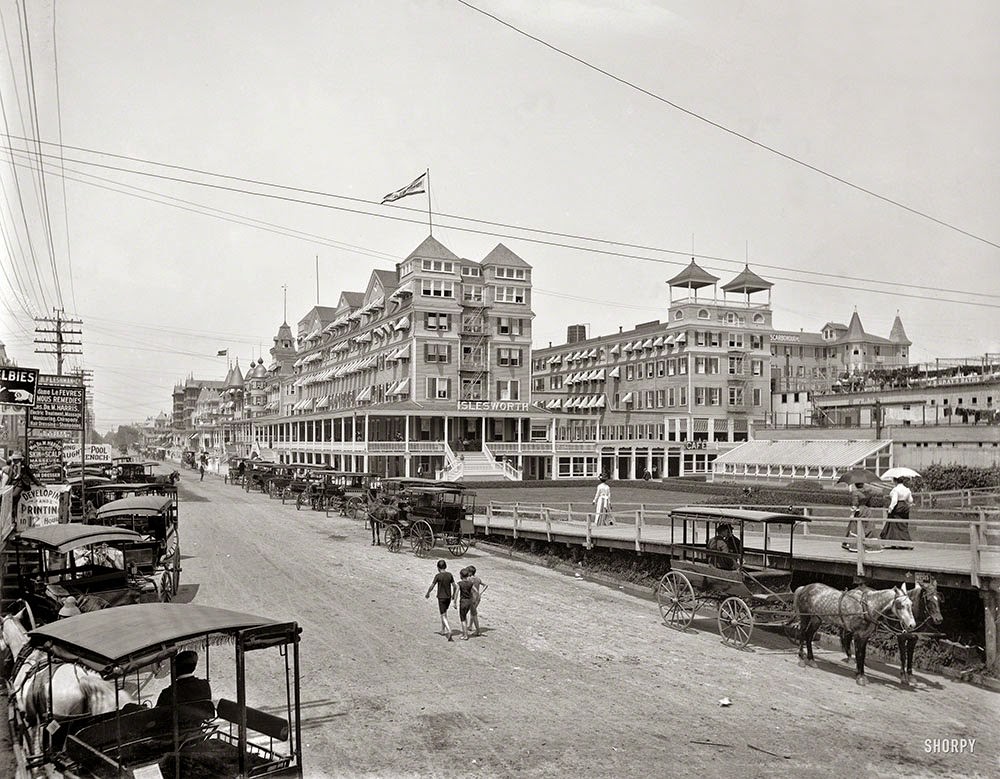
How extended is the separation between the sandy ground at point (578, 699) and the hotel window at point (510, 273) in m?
49.4

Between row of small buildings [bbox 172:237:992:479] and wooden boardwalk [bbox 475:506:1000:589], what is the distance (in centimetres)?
2602

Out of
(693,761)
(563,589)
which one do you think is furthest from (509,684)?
(563,589)

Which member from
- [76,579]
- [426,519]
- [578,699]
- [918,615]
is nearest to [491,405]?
[426,519]

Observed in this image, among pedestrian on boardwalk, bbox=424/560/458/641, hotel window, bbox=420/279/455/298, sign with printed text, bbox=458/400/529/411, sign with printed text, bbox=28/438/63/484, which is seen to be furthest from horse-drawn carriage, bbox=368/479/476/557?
hotel window, bbox=420/279/455/298

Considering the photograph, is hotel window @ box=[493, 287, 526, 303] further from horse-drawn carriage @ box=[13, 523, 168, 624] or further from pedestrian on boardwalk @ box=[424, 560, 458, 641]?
pedestrian on boardwalk @ box=[424, 560, 458, 641]

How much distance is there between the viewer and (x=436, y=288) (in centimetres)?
6425

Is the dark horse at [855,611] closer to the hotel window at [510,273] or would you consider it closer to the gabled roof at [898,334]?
the hotel window at [510,273]

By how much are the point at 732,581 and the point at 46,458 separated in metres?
30.1

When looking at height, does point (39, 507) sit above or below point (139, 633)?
below

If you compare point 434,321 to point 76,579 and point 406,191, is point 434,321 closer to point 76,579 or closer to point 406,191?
point 406,191

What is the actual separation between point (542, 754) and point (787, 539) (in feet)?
42.2

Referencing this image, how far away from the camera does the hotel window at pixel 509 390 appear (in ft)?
220

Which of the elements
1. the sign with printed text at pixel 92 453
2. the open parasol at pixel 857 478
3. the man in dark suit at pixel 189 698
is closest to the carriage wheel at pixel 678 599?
the man in dark suit at pixel 189 698

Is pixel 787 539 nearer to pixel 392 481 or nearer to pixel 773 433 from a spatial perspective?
pixel 392 481
